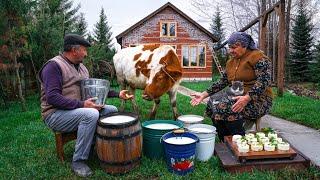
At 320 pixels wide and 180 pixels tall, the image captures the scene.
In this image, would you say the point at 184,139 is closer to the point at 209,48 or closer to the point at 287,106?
the point at 287,106

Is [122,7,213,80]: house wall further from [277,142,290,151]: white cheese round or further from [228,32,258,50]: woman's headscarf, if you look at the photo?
[277,142,290,151]: white cheese round

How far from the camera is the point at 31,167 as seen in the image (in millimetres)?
5223

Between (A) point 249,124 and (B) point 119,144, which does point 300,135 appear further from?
(B) point 119,144

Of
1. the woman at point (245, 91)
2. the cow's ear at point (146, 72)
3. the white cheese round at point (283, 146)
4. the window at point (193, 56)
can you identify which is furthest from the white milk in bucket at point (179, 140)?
the window at point (193, 56)

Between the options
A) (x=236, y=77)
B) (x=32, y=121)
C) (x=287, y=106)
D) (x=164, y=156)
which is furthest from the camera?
(x=287, y=106)

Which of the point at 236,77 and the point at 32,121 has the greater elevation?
the point at 236,77

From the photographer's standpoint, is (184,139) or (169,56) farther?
(169,56)

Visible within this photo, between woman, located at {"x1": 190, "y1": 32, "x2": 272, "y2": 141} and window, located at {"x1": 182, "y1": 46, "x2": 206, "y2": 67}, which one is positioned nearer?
woman, located at {"x1": 190, "y1": 32, "x2": 272, "y2": 141}

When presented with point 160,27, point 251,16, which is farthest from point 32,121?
point 251,16

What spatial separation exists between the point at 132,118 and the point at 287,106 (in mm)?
6122

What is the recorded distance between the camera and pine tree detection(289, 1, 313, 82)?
26.6m

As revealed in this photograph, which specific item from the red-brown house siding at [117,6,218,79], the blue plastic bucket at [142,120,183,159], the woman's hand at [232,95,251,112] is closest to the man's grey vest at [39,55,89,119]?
the blue plastic bucket at [142,120,183,159]

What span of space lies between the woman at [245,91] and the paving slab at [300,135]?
87cm

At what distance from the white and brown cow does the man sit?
2.69 metres
